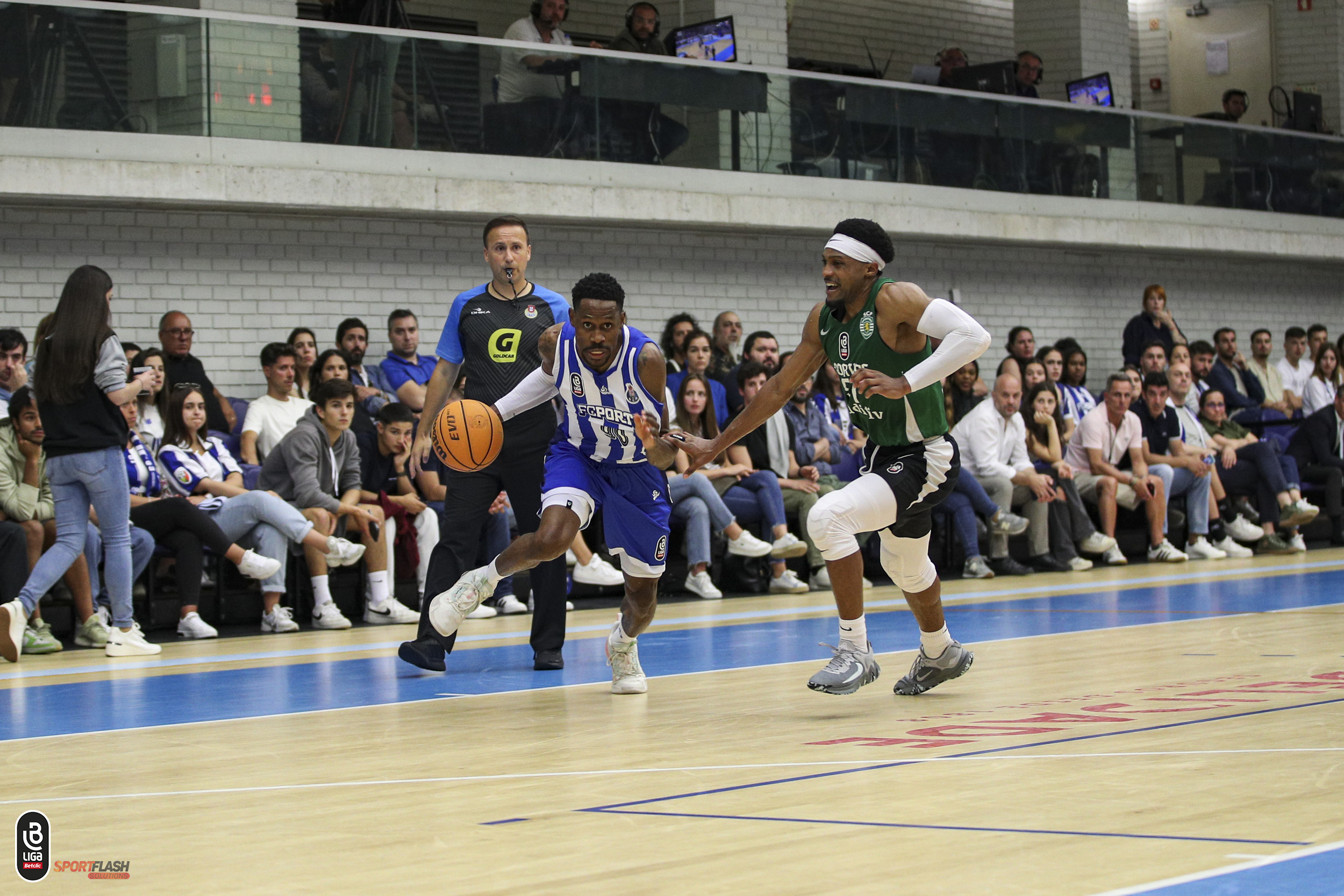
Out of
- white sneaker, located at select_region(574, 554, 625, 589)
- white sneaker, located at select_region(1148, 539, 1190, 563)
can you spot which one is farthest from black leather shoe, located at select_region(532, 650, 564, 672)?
white sneaker, located at select_region(1148, 539, 1190, 563)

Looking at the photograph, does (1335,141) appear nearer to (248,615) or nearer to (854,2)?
Answer: (854,2)

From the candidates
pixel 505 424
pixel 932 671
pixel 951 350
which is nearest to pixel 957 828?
pixel 951 350

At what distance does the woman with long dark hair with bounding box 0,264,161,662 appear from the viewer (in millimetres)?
7770

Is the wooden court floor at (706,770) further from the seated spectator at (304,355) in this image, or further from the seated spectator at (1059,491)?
the seated spectator at (1059,491)

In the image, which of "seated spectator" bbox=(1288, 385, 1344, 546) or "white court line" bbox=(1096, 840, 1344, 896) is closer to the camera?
"white court line" bbox=(1096, 840, 1344, 896)

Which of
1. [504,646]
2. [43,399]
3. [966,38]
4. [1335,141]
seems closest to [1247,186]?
[1335,141]

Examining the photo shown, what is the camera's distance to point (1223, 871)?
2809mm

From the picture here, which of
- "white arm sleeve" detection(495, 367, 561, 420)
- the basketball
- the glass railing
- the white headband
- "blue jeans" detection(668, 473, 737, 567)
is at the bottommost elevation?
"blue jeans" detection(668, 473, 737, 567)

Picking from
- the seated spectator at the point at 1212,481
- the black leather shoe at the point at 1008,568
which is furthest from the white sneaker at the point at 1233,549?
the black leather shoe at the point at 1008,568

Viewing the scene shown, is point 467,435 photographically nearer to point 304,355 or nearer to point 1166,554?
point 304,355

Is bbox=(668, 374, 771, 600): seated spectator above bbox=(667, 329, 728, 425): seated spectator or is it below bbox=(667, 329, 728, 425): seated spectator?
below

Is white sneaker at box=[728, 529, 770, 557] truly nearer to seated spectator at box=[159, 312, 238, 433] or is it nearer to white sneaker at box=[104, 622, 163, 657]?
seated spectator at box=[159, 312, 238, 433]

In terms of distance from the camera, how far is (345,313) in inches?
527

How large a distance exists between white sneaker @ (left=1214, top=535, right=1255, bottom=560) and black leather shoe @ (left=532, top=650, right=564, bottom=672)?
318 inches
